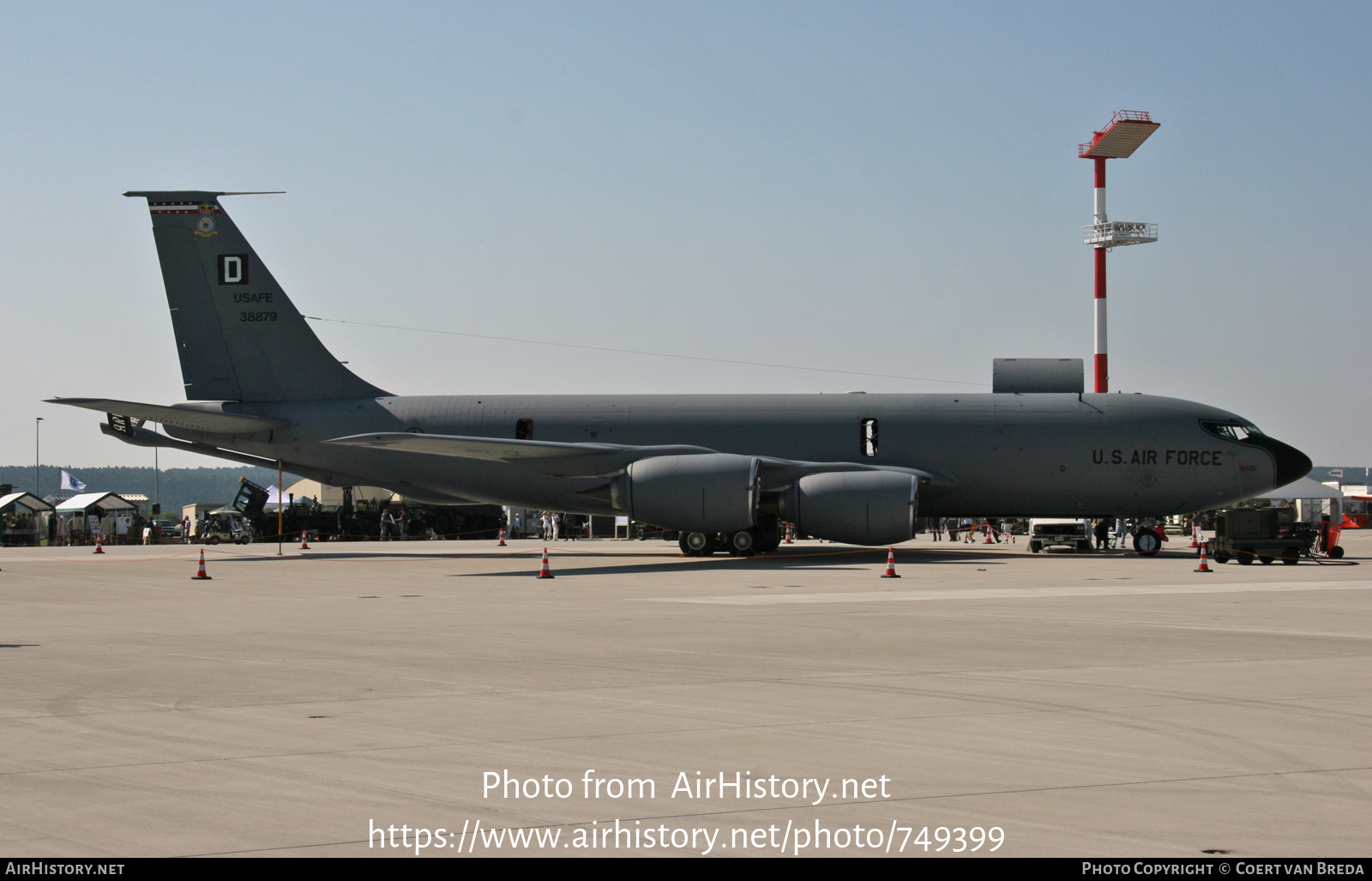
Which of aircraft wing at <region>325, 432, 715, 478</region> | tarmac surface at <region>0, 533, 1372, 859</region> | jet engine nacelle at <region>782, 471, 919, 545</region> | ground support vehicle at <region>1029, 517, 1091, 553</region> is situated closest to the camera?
tarmac surface at <region>0, 533, 1372, 859</region>

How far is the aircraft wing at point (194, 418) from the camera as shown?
31975 mm

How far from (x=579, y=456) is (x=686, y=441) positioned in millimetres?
3165

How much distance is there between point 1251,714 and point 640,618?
9075mm

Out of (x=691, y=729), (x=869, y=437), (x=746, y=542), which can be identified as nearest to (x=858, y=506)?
(x=869, y=437)

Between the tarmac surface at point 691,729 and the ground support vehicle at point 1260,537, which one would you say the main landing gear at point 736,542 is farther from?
the tarmac surface at point 691,729

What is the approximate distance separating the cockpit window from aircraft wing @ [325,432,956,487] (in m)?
6.64

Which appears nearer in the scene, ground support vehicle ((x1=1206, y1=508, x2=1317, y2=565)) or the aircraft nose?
ground support vehicle ((x1=1206, y1=508, x2=1317, y2=565))

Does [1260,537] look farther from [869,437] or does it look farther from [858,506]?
[869,437]

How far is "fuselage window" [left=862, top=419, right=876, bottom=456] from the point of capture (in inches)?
1305

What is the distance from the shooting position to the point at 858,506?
30.5m

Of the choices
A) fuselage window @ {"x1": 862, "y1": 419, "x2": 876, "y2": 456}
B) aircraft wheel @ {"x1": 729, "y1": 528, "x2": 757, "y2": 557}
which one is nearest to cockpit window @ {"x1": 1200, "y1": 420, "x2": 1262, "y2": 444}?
fuselage window @ {"x1": 862, "y1": 419, "x2": 876, "y2": 456}

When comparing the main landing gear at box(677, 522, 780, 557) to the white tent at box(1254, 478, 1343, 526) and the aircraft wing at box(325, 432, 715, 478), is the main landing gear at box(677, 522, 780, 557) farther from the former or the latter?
the white tent at box(1254, 478, 1343, 526)

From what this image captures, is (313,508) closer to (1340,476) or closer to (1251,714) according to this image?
(1251,714)

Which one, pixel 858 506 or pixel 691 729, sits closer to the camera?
pixel 691 729
